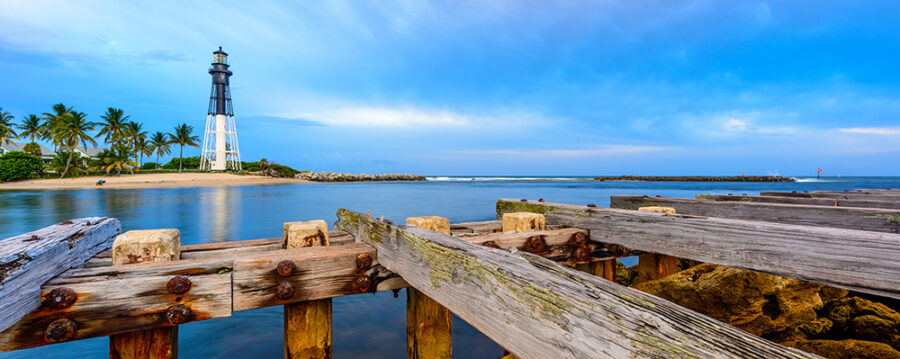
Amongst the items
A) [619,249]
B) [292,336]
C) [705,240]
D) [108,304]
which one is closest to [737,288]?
[619,249]

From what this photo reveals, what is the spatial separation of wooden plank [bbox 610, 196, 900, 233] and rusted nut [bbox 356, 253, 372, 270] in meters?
2.96

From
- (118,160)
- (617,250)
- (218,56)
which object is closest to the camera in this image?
(617,250)

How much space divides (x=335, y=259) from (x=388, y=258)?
29cm

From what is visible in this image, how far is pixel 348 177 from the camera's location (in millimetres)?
59156

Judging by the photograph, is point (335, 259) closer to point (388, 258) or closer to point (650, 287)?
point (388, 258)

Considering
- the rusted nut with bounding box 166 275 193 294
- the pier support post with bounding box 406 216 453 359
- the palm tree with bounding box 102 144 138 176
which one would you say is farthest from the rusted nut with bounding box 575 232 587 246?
the palm tree with bounding box 102 144 138 176

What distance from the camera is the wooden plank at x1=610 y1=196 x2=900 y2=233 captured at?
2.33 m

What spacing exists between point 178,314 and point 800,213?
156 inches

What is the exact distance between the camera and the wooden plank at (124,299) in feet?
5.24

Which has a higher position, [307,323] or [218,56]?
[218,56]

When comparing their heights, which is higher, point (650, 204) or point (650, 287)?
point (650, 204)

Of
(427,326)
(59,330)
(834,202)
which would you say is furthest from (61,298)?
(834,202)

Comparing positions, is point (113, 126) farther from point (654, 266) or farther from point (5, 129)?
point (654, 266)

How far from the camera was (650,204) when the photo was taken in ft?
12.6
